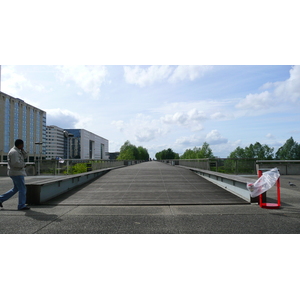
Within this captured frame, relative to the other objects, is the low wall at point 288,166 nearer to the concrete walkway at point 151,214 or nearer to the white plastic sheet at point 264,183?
the concrete walkway at point 151,214

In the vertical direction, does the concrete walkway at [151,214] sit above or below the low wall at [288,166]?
below

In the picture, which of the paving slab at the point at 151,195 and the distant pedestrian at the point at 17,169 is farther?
the paving slab at the point at 151,195

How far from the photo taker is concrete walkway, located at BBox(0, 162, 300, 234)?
17.9 ft

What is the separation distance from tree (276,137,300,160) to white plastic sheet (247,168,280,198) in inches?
4485

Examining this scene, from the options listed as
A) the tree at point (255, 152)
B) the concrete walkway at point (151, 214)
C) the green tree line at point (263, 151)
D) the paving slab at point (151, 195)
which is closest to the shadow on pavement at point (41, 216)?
the concrete walkway at point (151, 214)

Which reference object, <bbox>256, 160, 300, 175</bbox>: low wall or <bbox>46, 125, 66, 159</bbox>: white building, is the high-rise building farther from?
<bbox>256, 160, 300, 175</bbox>: low wall

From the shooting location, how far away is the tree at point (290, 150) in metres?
108

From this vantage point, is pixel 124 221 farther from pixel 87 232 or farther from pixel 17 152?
pixel 17 152

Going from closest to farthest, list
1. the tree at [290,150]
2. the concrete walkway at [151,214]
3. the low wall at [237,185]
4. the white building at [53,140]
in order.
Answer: the concrete walkway at [151,214]
the low wall at [237,185]
the tree at [290,150]
the white building at [53,140]

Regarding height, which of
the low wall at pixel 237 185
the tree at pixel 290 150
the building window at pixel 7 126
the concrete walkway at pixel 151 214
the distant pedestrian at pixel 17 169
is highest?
the building window at pixel 7 126

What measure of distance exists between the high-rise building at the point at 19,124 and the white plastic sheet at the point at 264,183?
74.6 metres

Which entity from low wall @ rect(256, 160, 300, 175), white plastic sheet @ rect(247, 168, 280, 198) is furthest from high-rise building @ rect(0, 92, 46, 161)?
white plastic sheet @ rect(247, 168, 280, 198)

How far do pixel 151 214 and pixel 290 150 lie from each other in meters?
119

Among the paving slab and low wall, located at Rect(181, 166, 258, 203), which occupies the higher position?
low wall, located at Rect(181, 166, 258, 203)
